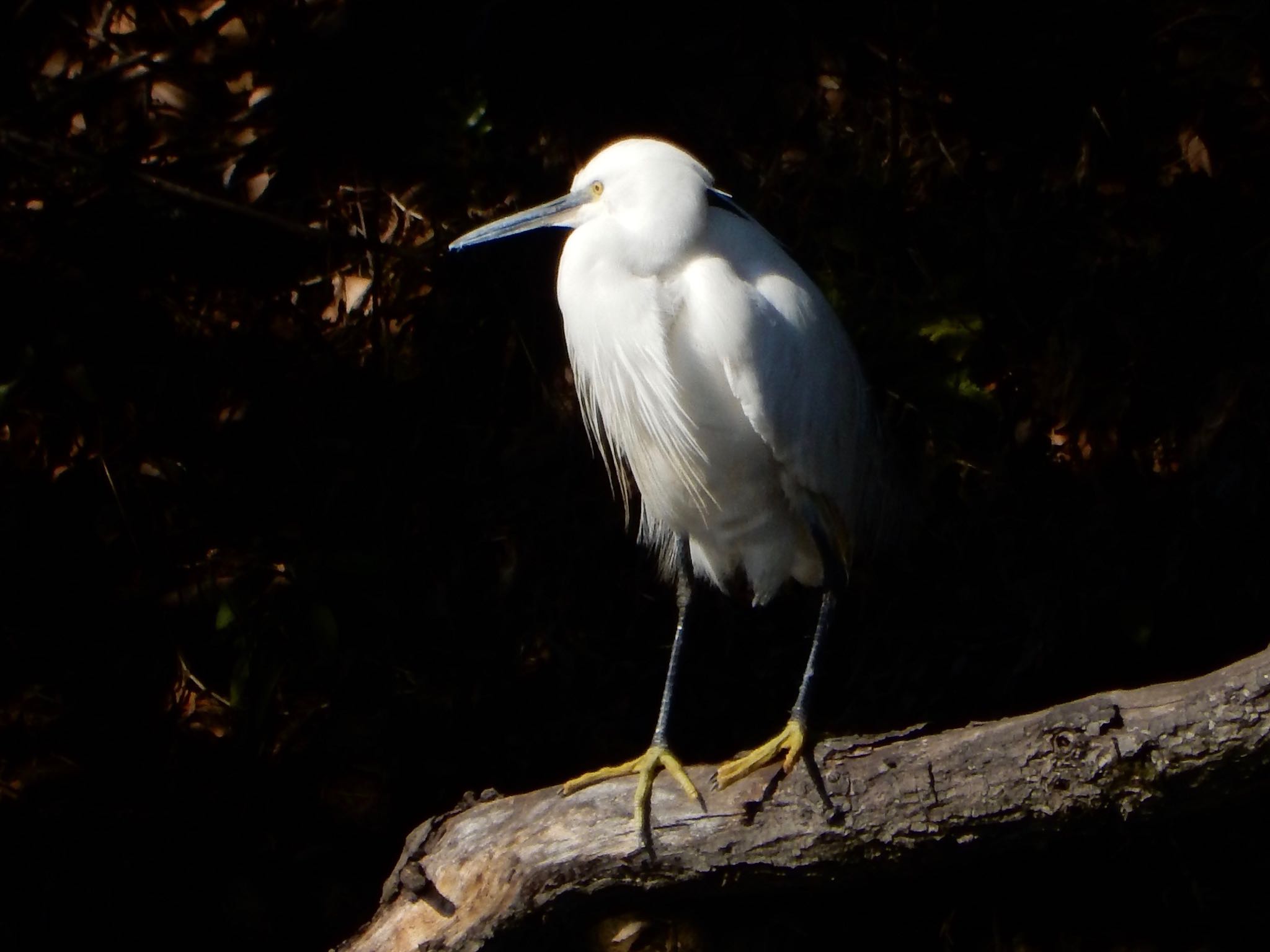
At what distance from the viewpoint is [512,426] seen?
2.30 m

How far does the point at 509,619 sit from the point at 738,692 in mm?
428

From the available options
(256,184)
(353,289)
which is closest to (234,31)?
(256,184)

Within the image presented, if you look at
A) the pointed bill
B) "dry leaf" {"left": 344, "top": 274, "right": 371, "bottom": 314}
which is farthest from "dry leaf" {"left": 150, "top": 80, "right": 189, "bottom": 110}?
the pointed bill

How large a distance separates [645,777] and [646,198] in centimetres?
71

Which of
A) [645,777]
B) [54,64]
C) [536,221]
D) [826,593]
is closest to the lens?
[645,777]

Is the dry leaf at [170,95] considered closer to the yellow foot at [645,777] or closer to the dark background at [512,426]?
the dark background at [512,426]

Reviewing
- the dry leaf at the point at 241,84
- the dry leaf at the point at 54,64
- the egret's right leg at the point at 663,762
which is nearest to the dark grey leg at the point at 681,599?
the egret's right leg at the point at 663,762

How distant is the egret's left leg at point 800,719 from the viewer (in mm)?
1617

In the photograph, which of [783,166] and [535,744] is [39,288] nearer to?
[535,744]

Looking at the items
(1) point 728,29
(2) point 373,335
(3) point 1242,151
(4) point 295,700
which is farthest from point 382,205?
(3) point 1242,151

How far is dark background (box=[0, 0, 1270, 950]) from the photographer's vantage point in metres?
2.12

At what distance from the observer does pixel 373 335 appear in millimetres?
2225

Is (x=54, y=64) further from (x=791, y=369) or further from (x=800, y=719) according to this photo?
(x=800, y=719)

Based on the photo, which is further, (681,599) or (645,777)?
(681,599)
